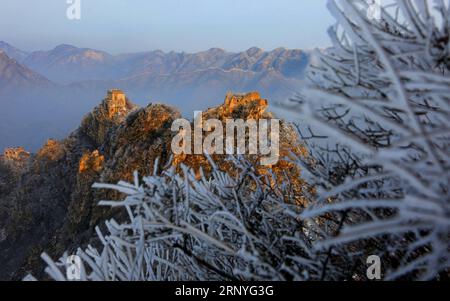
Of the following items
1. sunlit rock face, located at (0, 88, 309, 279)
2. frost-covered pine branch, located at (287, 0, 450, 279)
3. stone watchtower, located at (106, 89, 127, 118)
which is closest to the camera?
frost-covered pine branch, located at (287, 0, 450, 279)

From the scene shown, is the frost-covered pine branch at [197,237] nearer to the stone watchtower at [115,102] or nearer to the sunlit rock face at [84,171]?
the sunlit rock face at [84,171]

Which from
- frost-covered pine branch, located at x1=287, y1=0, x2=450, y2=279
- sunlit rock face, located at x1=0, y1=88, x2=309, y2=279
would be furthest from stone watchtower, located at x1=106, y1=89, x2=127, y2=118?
frost-covered pine branch, located at x1=287, y1=0, x2=450, y2=279

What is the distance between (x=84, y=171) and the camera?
43.8ft

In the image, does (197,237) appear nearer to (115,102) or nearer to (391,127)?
(391,127)

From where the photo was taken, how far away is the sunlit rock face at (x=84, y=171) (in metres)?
10.1

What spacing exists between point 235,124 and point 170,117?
380cm

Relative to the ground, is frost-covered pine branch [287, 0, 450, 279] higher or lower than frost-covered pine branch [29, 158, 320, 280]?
higher

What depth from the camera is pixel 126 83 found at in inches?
A: 7830

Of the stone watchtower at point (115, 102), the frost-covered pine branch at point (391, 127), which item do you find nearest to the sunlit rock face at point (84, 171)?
the stone watchtower at point (115, 102)

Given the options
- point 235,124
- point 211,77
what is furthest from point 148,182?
point 211,77

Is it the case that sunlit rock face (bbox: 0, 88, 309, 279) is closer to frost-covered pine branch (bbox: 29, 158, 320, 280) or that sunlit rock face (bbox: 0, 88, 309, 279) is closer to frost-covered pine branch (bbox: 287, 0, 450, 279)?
frost-covered pine branch (bbox: 29, 158, 320, 280)

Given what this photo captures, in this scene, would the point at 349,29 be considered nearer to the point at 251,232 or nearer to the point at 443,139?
the point at 443,139

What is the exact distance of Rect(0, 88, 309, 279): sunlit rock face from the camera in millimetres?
10086

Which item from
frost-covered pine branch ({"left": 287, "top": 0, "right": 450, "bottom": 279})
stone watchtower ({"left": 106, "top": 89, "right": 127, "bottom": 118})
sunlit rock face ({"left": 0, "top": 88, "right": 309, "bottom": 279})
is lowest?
sunlit rock face ({"left": 0, "top": 88, "right": 309, "bottom": 279})
